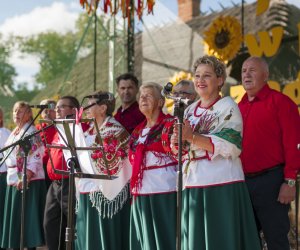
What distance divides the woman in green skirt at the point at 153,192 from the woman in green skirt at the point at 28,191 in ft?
7.01

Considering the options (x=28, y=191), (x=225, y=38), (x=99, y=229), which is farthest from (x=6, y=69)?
(x=99, y=229)

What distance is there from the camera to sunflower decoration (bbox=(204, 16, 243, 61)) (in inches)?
348

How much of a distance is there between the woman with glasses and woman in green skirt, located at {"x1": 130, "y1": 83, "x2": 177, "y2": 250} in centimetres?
44

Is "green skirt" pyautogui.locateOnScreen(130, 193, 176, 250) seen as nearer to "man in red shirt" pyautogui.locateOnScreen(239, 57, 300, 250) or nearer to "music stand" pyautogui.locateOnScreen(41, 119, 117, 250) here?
"music stand" pyautogui.locateOnScreen(41, 119, 117, 250)

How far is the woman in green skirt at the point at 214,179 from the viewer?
3.55 meters

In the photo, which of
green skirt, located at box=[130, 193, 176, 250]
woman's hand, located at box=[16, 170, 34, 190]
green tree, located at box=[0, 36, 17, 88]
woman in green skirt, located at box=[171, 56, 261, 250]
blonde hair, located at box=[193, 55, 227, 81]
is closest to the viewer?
woman in green skirt, located at box=[171, 56, 261, 250]

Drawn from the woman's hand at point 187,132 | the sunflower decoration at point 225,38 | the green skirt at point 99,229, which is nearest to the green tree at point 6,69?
the sunflower decoration at point 225,38

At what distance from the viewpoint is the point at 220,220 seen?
3.57 meters

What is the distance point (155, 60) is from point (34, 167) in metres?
9.36

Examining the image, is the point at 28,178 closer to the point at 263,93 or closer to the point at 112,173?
the point at 112,173

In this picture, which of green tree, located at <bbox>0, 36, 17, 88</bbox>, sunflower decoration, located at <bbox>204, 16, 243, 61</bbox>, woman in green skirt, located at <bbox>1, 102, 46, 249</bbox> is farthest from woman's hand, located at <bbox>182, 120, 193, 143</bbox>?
green tree, located at <bbox>0, 36, 17, 88</bbox>

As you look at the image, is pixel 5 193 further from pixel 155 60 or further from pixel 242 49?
pixel 155 60

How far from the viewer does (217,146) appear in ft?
11.5

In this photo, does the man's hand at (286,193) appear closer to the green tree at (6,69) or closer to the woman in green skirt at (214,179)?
the woman in green skirt at (214,179)
